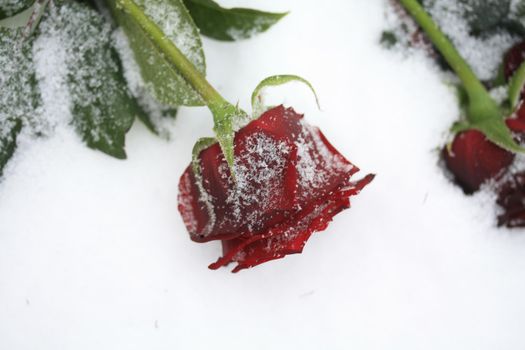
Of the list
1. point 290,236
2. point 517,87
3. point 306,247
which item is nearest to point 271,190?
point 290,236

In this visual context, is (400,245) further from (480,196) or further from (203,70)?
(203,70)

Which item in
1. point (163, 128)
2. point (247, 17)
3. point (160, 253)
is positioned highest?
point (247, 17)

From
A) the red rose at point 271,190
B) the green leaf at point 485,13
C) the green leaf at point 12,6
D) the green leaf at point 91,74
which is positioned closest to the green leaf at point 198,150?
the red rose at point 271,190

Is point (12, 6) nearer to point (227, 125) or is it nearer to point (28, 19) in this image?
point (28, 19)

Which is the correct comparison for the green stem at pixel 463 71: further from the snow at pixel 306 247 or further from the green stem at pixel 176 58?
the green stem at pixel 176 58

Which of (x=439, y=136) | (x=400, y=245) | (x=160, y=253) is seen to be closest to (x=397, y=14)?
(x=439, y=136)

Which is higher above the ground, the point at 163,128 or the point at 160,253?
the point at 163,128
